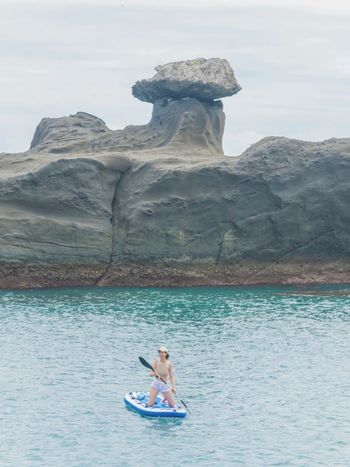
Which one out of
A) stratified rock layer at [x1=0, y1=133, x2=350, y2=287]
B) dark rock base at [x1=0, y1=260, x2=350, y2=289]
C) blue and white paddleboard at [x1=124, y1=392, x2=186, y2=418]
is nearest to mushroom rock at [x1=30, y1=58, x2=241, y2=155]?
stratified rock layer at [x1=0, y1=133, x2=350, y2=287]

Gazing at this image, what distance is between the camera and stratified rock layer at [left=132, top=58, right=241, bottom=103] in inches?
3760

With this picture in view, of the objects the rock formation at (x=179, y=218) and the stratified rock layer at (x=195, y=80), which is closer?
the rock formation at (x=179, y=218)

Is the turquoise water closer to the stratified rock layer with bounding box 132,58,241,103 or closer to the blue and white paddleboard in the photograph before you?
the blue and white paddleboard

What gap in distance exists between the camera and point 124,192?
9050cm

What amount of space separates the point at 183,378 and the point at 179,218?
131ft

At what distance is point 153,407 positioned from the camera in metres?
42.3

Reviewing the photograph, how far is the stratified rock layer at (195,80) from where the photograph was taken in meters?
95.5

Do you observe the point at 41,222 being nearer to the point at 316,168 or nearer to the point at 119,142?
the point at 119,142

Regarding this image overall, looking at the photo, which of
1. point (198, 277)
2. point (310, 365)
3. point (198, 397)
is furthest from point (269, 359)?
point (198, 277)

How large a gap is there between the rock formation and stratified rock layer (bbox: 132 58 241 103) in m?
7.15

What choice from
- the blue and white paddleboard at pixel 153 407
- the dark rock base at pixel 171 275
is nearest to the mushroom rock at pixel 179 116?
the dark rock base at pixel 171 275

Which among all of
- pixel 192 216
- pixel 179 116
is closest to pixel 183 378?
pixel 192 216

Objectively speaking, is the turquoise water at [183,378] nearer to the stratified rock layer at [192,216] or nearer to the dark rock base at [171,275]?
the dark rock base at [171,275]

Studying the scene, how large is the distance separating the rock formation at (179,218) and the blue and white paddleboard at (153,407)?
43239 millimetres
